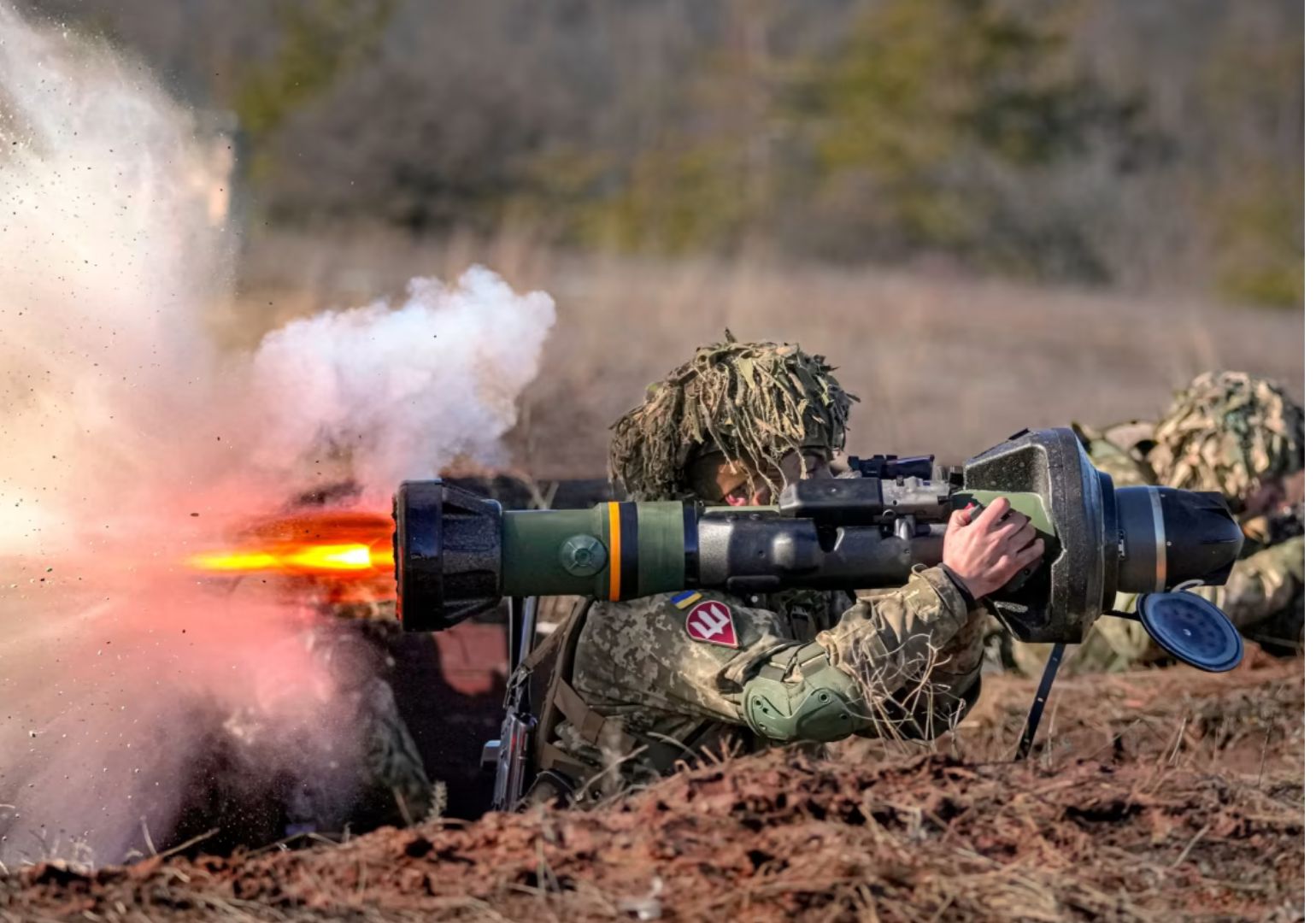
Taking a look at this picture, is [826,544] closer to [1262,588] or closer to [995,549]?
[995,549]

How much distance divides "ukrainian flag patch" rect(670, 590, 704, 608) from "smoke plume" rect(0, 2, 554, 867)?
4.56 feet

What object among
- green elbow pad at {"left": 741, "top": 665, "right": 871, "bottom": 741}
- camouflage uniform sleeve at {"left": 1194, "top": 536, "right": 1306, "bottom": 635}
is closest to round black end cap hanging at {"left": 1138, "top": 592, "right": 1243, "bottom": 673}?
green elbow pad at {"left": 741, "top": 665, "right": 871, "bottom": 741}

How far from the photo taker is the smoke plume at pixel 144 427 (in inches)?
202

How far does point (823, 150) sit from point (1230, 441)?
19314 mm

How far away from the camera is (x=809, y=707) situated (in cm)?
423

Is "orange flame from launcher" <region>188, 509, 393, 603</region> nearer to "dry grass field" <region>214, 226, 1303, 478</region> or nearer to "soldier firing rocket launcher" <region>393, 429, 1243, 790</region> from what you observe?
"soldier firing rocket launcher" <region>393, 429, 1243, 790</region>

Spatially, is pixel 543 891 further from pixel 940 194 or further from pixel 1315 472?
pixel 940 194

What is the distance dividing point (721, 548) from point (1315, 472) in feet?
4.50

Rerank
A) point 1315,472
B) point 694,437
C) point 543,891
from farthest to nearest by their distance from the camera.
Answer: point 694,437, point 1315,472, point 543,891

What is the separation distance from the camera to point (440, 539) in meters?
4.14

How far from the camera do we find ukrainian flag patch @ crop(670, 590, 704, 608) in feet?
14.9

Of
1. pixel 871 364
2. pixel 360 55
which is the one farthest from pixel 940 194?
pixel 871 364

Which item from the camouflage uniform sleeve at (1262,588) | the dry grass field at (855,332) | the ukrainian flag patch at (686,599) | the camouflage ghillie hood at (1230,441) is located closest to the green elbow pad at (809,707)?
the ukrainian flag patch at (686,599)

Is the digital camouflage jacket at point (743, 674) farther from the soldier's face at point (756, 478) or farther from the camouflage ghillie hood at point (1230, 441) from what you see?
the camouflage ghillie hood at point (1230, 441)
